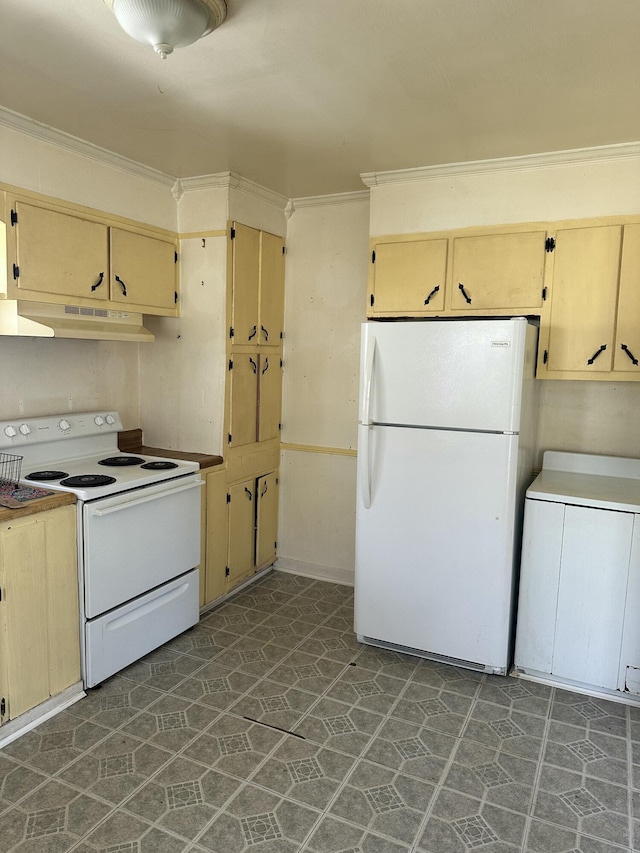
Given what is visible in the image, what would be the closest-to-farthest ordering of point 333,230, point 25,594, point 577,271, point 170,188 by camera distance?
point 25,594 → point 577,271 → point 170,188 → point 333,230

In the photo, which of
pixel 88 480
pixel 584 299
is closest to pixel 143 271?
pixel 88 480

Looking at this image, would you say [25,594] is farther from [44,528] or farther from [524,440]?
[524,440]

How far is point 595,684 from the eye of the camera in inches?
102

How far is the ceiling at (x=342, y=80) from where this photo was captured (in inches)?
65.9

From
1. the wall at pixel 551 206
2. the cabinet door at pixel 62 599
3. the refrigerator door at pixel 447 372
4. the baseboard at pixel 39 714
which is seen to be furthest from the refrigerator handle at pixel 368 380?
the baseboard at pixel 39 714

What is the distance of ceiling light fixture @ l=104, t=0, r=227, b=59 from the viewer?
61.0 inches

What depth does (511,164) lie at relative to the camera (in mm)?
2846

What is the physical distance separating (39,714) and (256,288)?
7.89ft

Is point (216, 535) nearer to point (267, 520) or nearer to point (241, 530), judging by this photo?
point (241, 530)

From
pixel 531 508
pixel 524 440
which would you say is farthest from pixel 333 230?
pixel 531 508

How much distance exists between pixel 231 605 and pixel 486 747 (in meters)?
1.67

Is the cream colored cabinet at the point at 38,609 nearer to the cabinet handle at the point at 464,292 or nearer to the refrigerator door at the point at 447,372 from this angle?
the refrigerator door at the point at 447,372

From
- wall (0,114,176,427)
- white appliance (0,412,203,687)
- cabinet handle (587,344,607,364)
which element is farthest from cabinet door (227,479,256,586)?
cabinet handle (587,344,607,364)

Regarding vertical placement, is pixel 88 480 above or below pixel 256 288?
below
